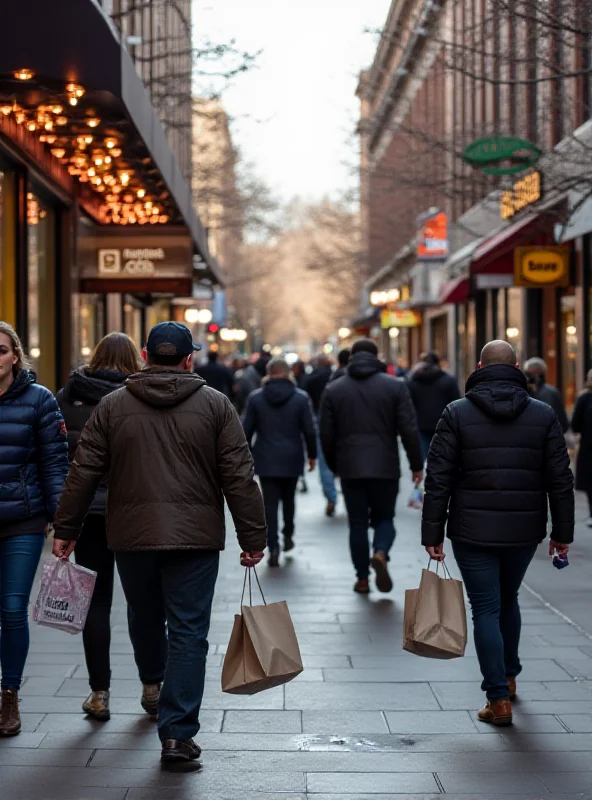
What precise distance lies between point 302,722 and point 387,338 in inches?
2500

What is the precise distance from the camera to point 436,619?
21.1ft

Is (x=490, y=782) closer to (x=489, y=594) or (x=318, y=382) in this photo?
(x=489, y=594)

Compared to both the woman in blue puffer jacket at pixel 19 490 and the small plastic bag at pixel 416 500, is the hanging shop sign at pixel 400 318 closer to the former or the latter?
the small plastic bag at pixel 416 500

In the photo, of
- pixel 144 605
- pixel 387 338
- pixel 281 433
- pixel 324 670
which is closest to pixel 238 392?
pixel 281 433

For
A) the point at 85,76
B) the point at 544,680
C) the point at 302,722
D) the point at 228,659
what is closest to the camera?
the point at 228,659

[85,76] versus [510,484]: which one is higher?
[85,76]

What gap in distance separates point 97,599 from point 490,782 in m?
2.14

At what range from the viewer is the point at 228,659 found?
18.9ft

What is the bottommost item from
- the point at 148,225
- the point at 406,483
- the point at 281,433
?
the point at 406,483

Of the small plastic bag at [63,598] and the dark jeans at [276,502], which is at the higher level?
the small plastic bag at [63,598]

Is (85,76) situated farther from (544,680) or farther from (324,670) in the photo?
(544,680)

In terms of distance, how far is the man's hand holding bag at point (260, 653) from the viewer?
569 cm

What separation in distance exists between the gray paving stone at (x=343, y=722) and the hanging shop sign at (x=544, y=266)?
52.3ft

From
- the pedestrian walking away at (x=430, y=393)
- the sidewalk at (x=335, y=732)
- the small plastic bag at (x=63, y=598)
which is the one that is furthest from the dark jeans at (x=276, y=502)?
the small plastic bag at (x=63, y=598)
